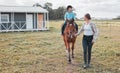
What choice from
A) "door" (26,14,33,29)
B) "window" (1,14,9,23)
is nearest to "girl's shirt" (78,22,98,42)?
"window" (1,14,9,23)

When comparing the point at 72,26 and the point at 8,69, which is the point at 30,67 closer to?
the point at 8,69

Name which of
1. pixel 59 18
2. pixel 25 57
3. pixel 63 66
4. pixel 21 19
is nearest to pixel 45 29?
pixel 21 19

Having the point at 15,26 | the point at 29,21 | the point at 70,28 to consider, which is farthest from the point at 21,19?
the point at 70,28

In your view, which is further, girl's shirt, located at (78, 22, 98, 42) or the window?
the window

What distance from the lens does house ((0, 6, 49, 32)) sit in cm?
3031

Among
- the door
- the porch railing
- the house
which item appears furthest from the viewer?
the door

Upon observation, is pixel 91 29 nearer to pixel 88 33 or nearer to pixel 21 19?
pixel 88 33

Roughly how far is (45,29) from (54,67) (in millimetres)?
23079

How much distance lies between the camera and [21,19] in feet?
104

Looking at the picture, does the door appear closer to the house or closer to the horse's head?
the house

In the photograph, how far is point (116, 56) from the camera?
12.0m

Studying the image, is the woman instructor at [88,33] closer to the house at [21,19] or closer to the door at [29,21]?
the house at [21,19]

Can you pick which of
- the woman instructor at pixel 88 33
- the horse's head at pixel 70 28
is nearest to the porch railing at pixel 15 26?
the horse's head at pixel 70 28

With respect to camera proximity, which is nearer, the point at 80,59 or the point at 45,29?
the point at 80,59
